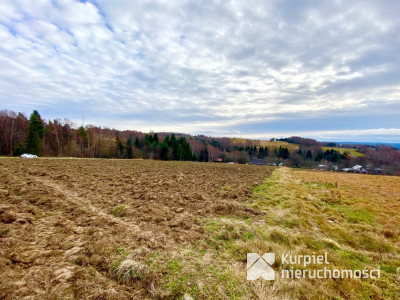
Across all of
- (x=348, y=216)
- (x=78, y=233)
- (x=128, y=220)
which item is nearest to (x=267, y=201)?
(x=348, y=216)

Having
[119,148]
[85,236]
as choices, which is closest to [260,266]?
[85,236]

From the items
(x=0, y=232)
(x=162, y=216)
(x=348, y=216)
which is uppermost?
(x=0, y=232)

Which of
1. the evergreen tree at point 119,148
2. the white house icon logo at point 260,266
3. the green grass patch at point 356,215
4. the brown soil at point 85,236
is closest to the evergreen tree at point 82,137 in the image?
the evergreen tree at point 119,148

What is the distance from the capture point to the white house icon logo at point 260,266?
3640 millimetres

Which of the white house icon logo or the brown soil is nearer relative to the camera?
the brown soil

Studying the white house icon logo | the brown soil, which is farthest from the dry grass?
the white house icon logo

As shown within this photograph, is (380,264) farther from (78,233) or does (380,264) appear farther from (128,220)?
(78,233)

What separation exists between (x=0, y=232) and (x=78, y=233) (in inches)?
66.6

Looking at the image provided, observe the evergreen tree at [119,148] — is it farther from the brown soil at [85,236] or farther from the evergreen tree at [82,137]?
the brown soil at [85,236]

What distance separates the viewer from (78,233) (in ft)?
15.8

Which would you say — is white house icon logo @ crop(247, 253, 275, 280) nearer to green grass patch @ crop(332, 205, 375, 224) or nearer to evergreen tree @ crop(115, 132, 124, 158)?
green grass patch @ crop(332, 205, 375, 224)

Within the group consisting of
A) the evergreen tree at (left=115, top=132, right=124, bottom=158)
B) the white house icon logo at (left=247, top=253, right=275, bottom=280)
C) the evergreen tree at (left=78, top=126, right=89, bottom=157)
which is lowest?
the white house icon logo at (left=247, top=253, right=275, bottom=280)

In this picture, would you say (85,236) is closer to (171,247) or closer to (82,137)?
(171,247)

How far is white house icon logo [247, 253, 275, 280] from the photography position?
3640mm
